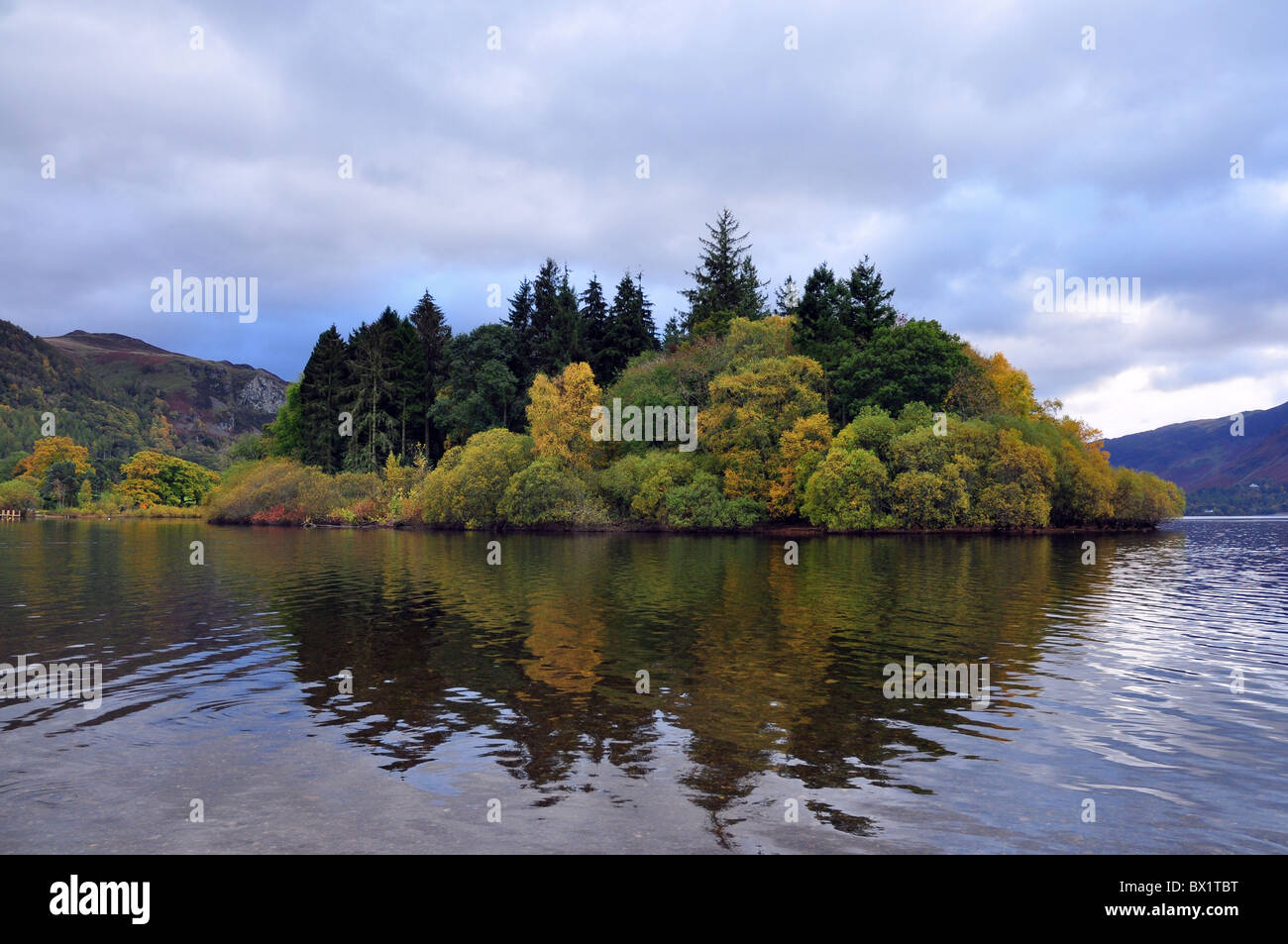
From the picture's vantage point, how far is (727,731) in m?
13.4

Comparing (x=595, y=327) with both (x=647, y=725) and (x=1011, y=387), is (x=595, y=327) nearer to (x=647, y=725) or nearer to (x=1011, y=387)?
(x=1011, y=387)

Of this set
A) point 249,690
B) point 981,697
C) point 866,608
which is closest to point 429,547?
point 866,608

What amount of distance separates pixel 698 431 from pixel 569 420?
14.5 meters

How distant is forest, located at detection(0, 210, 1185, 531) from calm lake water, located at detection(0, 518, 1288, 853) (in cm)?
4379

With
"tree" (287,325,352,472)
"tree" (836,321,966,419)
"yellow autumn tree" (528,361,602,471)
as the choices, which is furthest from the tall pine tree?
"tree" (836,321,966,419)

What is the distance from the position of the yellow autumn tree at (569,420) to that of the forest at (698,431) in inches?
8.8

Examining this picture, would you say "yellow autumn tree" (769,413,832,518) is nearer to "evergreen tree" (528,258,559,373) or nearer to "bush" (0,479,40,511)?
"evergreen tree" (528,258,559,373)

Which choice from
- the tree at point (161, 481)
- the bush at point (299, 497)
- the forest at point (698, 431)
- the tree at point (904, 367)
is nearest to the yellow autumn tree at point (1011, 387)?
the forest at point (698, 431)

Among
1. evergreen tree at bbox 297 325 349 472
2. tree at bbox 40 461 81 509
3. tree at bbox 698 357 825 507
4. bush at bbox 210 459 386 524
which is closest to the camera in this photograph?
tree at bbox 698 357 825 507

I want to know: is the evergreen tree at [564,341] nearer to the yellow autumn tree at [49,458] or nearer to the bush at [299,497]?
the bush at [299,497]

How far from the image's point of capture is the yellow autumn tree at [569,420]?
8719 cm

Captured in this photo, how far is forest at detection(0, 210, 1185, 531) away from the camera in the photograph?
2965 inches

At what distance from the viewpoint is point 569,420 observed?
87750 millimetres
